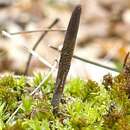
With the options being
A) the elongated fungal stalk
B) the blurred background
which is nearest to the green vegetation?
the elongated fungal stalk

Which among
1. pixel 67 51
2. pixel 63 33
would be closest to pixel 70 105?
pixel 67 51

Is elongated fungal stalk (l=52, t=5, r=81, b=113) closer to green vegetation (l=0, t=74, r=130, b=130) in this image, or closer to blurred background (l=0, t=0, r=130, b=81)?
green vegetation (l=0, t=74, r=130, b=130)

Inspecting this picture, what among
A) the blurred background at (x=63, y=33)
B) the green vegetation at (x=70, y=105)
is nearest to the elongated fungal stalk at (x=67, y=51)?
the green vegetation at (x=70, y=105)

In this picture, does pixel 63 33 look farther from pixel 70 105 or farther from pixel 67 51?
pixel 67 51

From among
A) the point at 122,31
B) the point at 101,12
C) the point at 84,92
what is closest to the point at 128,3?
the point at 101,12

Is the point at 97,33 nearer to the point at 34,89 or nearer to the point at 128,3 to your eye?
the point at 128,3

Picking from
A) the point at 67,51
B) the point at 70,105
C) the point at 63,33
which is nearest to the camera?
the point at 67,51
